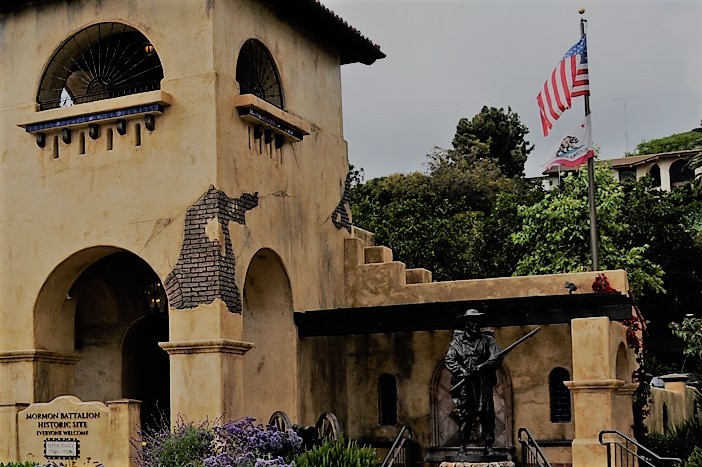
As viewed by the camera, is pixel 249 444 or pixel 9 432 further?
pixel 9 432

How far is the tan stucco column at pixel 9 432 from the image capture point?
63.4ft

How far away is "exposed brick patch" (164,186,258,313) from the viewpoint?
740 inches

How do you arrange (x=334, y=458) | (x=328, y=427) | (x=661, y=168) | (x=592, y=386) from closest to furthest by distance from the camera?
(x=334, y=458), (x=592, y=386), (x=328, y=427), (x=661, y=168)

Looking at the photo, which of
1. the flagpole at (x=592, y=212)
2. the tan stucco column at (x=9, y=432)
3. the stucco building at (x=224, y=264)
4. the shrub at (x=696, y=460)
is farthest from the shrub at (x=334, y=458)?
the flagpole at (x=592, y=212)

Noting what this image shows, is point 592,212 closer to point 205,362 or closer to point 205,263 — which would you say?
point 205,263

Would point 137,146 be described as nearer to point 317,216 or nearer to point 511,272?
point 317,216

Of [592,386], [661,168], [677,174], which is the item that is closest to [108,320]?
[592,386]

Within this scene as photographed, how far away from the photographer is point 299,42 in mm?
22766

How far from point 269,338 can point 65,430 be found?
445 cm

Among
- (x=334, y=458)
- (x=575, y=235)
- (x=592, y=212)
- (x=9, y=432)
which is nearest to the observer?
(x=334, y=458)

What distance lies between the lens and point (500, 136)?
207 feet

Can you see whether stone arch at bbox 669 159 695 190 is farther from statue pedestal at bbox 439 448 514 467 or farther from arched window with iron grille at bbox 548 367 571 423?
statue pedestal at bbox 439 448 514 467

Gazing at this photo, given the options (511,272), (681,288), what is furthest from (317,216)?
(681,288)

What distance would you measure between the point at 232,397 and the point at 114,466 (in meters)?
2.25
